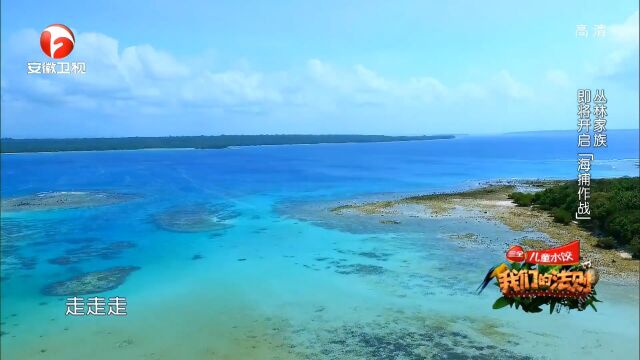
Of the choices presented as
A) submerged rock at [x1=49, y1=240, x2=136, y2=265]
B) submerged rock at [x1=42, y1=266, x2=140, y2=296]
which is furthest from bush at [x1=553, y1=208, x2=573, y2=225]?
submerged rock at [x1=49, y1=240, x2=136, y2=265]

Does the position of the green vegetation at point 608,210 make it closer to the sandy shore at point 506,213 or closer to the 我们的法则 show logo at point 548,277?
the sandy shore at point 506,213

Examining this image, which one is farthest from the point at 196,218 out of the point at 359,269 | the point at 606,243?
the point at 606,243

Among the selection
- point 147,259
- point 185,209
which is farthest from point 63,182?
point 147,259

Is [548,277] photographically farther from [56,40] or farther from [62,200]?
[62,200]

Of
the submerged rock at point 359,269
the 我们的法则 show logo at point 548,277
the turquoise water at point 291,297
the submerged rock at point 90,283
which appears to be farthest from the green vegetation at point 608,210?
the submerged rock at point 90,283

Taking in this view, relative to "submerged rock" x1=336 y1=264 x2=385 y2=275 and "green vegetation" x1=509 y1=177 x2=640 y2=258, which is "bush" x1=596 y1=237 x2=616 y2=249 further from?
"submerged rock" x1=336 y1=264 x2=385 y2=275
